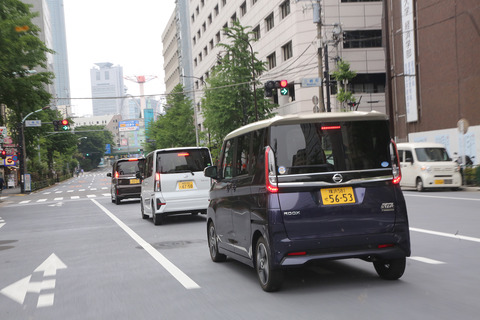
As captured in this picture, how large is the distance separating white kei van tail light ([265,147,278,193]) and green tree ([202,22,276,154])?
1392 inches

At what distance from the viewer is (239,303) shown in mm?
5707

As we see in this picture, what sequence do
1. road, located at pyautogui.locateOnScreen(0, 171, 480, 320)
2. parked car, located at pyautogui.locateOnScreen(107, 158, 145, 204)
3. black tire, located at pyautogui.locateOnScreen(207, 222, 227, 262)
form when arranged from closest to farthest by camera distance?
road, located at pyautogui.locateOnScreen(0, 171, 480, 320)
black tire, located at pyautogui.locateOnScreen(207, 222, 227, 262)
parked car, located at pyautogui.locateOnScreen(107, 158, 145, 204)

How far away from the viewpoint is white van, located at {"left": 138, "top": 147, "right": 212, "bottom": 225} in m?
14.6

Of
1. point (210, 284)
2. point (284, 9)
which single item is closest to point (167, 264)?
point (210, 284)

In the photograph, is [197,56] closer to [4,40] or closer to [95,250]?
[4,40]

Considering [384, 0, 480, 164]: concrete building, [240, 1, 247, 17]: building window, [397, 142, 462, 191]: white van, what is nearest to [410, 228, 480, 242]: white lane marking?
[397, 142, 462, 191]: white van

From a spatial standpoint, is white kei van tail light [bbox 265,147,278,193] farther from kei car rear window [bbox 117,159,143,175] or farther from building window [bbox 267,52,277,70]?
building window [bbox 267,52,277,70]

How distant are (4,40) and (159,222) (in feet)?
45.7

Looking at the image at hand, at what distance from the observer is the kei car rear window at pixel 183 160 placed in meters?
14.7

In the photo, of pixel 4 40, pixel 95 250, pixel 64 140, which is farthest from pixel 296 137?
pixel 64 140

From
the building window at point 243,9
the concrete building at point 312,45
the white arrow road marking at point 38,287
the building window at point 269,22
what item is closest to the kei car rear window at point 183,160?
the white arrow road marking at point 38,287

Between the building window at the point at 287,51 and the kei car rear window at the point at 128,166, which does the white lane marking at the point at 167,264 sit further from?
the building window at the point at 287,51

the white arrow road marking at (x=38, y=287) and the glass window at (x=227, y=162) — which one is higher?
the glass window at (x=227, y=162)

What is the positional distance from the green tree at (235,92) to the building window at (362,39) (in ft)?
25.0
